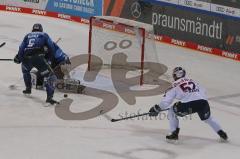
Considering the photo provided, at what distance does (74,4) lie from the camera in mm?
24109

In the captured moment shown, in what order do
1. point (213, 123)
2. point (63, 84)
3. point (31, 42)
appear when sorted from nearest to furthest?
point (213, 123) → point (31, 42) → point (63, 84)

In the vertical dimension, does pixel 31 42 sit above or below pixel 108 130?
above

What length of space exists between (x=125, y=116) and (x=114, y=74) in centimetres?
357

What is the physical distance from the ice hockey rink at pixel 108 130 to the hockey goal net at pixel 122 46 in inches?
Answer: 44.8

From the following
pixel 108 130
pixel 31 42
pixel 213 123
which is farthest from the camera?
pixel 31 42

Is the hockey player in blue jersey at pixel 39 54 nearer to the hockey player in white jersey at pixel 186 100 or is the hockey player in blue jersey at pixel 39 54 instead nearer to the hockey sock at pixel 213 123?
the hockey player in white jersey at pixel 186 100

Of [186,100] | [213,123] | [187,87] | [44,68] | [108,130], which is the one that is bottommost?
[108,130]

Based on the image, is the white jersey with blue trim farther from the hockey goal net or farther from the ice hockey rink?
the hockey goal net

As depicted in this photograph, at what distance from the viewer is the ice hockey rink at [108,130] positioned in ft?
38.8

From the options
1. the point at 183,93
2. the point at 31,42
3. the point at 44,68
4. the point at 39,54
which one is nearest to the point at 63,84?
the point at 44,68

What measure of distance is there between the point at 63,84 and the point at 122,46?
105 inches

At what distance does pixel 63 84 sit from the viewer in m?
16.0

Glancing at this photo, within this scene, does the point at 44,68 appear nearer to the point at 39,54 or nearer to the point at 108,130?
the point at 39,54

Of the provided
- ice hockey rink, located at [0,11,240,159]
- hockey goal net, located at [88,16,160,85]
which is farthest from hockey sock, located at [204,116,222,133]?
hockey goal net, located at [88,16,160,85]
